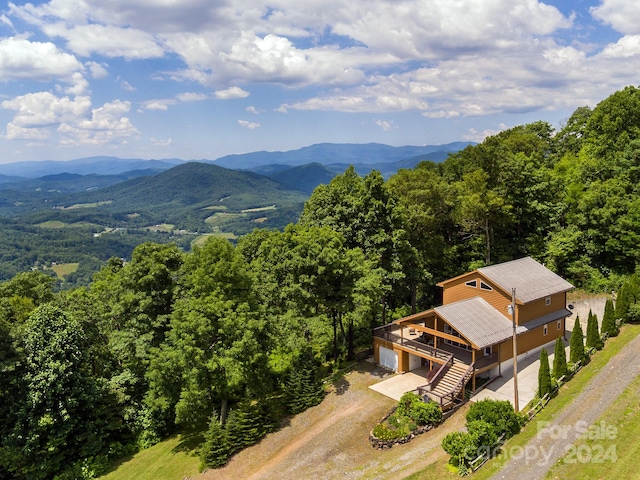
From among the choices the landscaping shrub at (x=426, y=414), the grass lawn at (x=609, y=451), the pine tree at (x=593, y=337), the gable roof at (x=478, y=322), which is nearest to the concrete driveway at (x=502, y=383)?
the gable roof at (x=478, y=322)

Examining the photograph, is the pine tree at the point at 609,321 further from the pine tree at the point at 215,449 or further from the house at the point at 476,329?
the pine tree at the point at 215,449

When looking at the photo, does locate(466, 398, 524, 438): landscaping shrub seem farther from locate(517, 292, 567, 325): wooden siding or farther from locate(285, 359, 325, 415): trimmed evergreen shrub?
locate(285, 359, 325, 415): trimmed evergreen shrub

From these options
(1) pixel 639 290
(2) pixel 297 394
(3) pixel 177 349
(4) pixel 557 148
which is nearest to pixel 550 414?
(2) pixel 297 394

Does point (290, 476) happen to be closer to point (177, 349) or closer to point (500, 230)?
point (177, 349)

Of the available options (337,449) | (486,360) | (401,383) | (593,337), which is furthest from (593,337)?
(337,449)

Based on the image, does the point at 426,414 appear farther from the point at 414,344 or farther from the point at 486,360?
the point at 414,344

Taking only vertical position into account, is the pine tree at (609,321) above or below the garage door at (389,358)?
above
